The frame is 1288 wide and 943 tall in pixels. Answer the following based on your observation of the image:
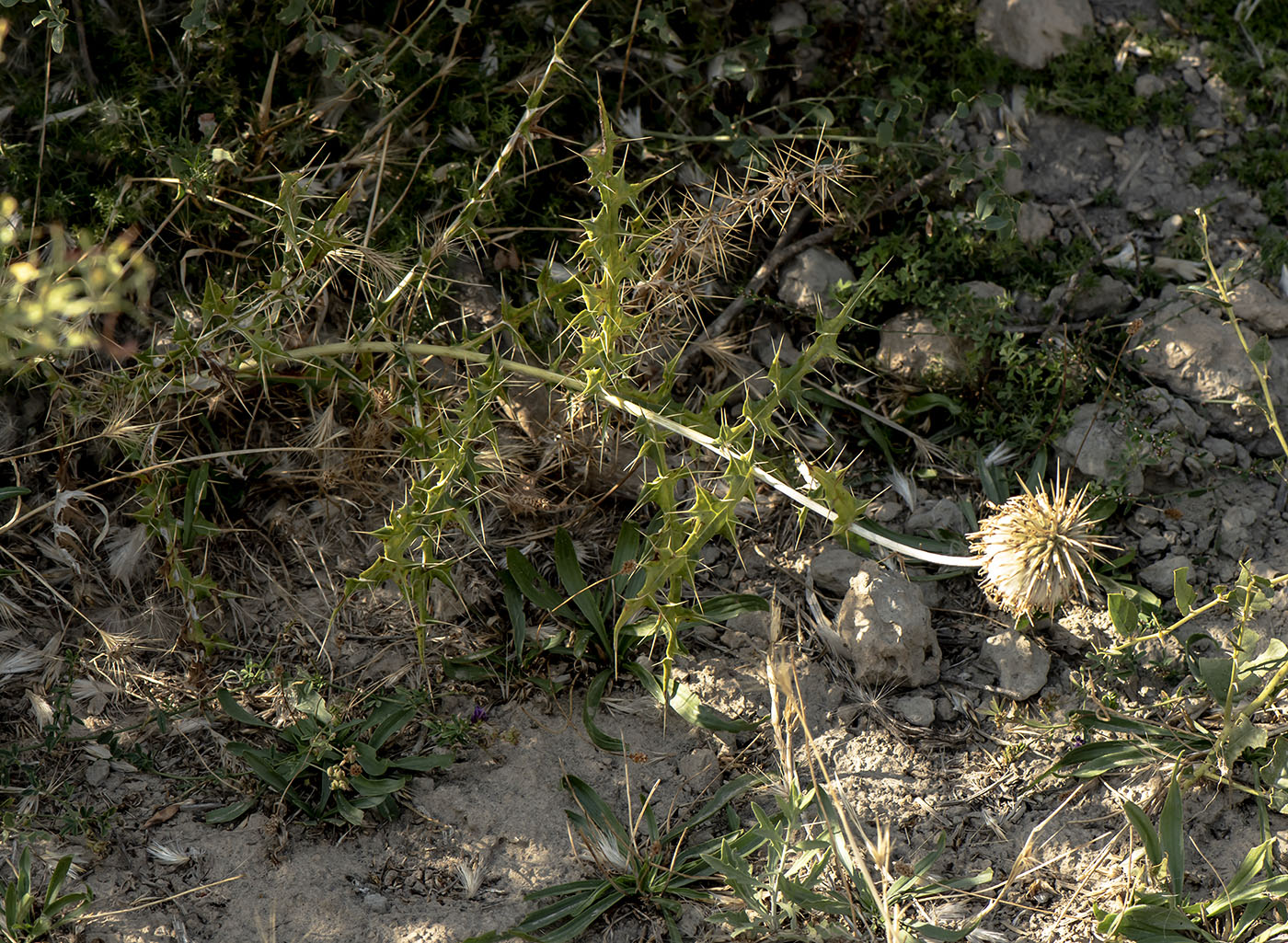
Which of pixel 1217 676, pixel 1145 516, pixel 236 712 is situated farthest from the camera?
pixel 1145 516

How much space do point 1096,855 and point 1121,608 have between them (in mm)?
607

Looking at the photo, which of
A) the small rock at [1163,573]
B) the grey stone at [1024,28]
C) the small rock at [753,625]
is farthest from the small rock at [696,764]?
the grey stone at [1024,28]

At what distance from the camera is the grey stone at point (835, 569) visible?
3.14 metres

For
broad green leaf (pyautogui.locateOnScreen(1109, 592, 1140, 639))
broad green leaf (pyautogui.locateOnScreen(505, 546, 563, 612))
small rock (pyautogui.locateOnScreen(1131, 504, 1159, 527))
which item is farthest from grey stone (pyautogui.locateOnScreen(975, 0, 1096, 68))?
broad green leaf (pyautogui.locateOnScreen(505, 546, 563, 612))

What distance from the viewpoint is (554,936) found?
251 centimetres

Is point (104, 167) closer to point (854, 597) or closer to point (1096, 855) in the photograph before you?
point (854, 597)

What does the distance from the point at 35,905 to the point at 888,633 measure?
84.6 inches

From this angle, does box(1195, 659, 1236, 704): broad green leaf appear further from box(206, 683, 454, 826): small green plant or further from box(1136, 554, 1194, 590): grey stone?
box(206, 683, 454, 826): small green plant

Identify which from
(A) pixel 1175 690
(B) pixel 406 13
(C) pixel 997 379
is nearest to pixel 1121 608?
(A) pixel 1175 690

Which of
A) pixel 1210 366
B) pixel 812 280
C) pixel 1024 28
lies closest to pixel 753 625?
→ pixel 812 280

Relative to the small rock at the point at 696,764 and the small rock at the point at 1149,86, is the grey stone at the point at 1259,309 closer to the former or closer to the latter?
the small rock at the point at 1149,86

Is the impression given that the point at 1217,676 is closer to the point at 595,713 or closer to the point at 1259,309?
the point at 1259,309

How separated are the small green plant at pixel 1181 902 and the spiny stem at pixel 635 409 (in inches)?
29.8

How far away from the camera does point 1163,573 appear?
313cm
